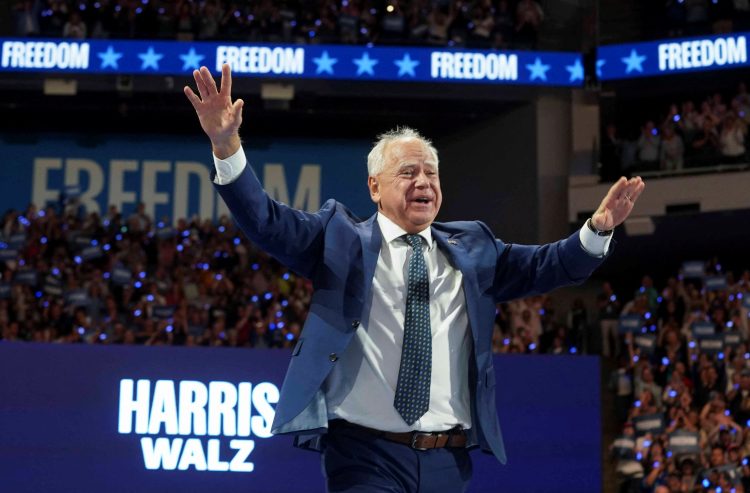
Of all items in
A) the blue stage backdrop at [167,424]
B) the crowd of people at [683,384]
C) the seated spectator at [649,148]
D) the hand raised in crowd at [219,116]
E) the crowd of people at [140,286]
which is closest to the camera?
the hand raised in crowd at [219,116]

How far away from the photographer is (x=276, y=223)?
109 inches

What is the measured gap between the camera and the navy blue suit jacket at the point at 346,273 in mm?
2709

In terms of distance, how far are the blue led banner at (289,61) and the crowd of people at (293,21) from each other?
278 millimetres

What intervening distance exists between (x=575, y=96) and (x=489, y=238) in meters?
13.2

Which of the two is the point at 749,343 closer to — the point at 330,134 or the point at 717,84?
the point at 717,84

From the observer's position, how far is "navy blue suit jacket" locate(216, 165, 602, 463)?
8.89ft

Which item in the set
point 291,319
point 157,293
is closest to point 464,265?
point 291,319

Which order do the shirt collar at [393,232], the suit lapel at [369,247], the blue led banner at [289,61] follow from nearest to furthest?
the suit lapel at [369,247] < the shirt collar at [393,232] < the blue led banner at [289,61]

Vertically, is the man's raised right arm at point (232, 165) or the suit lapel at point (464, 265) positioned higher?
the man's raised right arm at point (232, 165)

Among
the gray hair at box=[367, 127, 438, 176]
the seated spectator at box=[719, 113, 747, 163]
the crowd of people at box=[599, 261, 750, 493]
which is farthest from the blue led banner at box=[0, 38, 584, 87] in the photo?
the gray hair at box=[367, 127, 438, 176]

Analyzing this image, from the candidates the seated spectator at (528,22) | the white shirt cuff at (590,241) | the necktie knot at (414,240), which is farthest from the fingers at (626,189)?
the seated spectator at (528,22)

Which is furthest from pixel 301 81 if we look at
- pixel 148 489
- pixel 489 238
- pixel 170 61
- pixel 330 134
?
pixel 489 238

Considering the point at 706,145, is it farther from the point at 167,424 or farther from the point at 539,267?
the point at 539,267

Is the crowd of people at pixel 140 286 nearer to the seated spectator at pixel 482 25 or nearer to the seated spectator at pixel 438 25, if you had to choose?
the seated spectator at pixel 438 25
